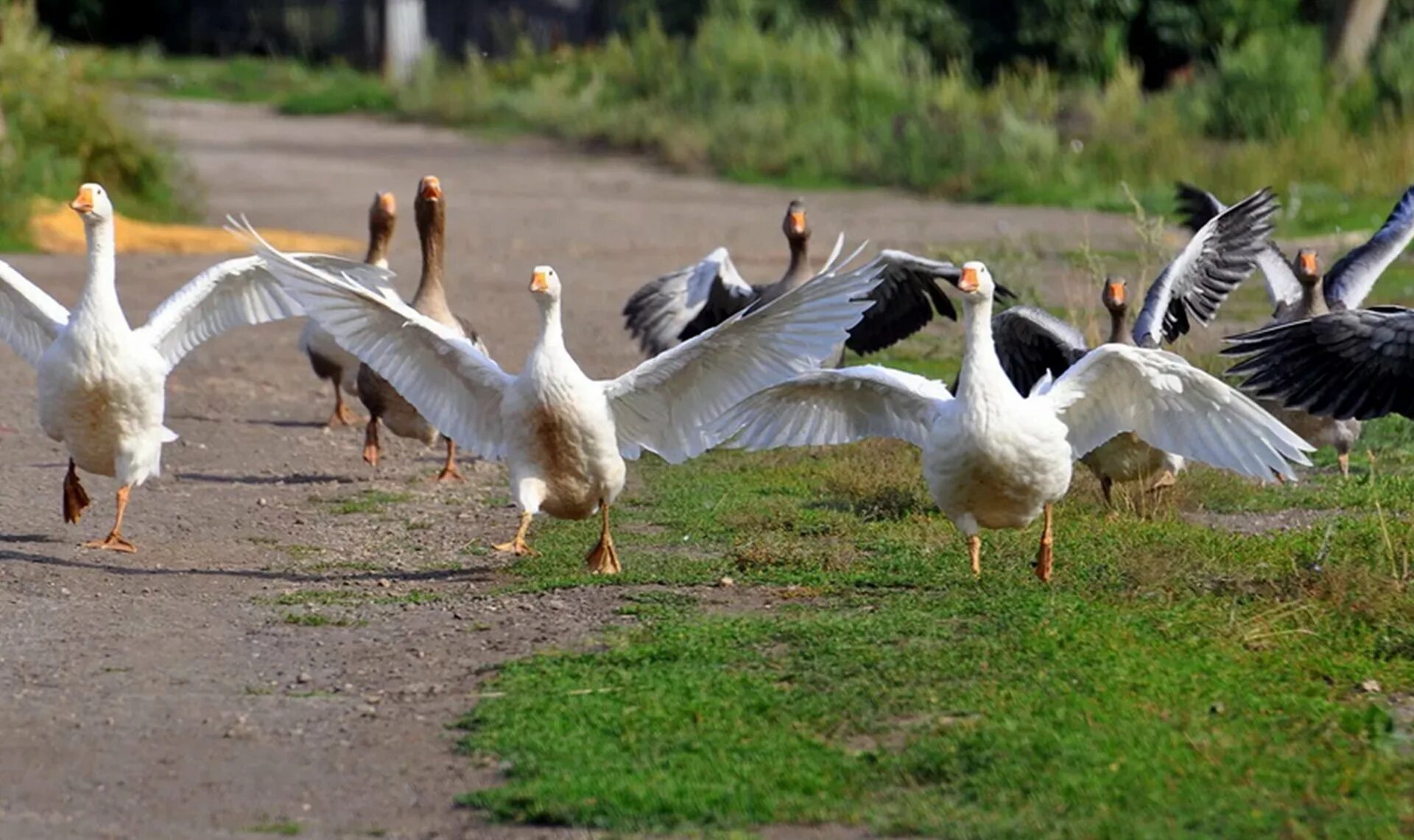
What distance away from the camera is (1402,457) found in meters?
11.4

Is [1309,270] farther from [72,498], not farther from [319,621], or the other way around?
[72,498]

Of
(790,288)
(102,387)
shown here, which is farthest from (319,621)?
(790,288)

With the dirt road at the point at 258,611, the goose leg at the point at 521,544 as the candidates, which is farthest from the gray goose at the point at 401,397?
the goose leg at the point at 521,544

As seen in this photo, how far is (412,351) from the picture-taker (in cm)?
903

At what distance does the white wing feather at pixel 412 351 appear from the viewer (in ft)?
28.5

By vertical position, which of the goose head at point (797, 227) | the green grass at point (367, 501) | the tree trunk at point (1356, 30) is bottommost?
the green grass at point (367, 501)

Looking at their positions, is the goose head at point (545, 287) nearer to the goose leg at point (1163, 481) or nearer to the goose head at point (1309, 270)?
the goose leg at point (1163, 481)

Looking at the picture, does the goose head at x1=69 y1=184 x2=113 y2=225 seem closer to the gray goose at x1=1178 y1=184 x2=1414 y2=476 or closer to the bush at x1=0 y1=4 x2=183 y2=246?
the gray goose at x1=1178 y1=184 x2=1414 y2=476

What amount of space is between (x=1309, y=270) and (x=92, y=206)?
6110mm

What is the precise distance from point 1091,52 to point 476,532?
76.9 ft

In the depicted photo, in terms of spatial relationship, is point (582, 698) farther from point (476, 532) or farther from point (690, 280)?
point (690, 280)

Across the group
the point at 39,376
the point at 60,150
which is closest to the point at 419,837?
the point at 39,376

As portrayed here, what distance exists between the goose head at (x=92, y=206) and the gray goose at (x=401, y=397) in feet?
5.91

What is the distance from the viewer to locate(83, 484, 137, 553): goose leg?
923cm
